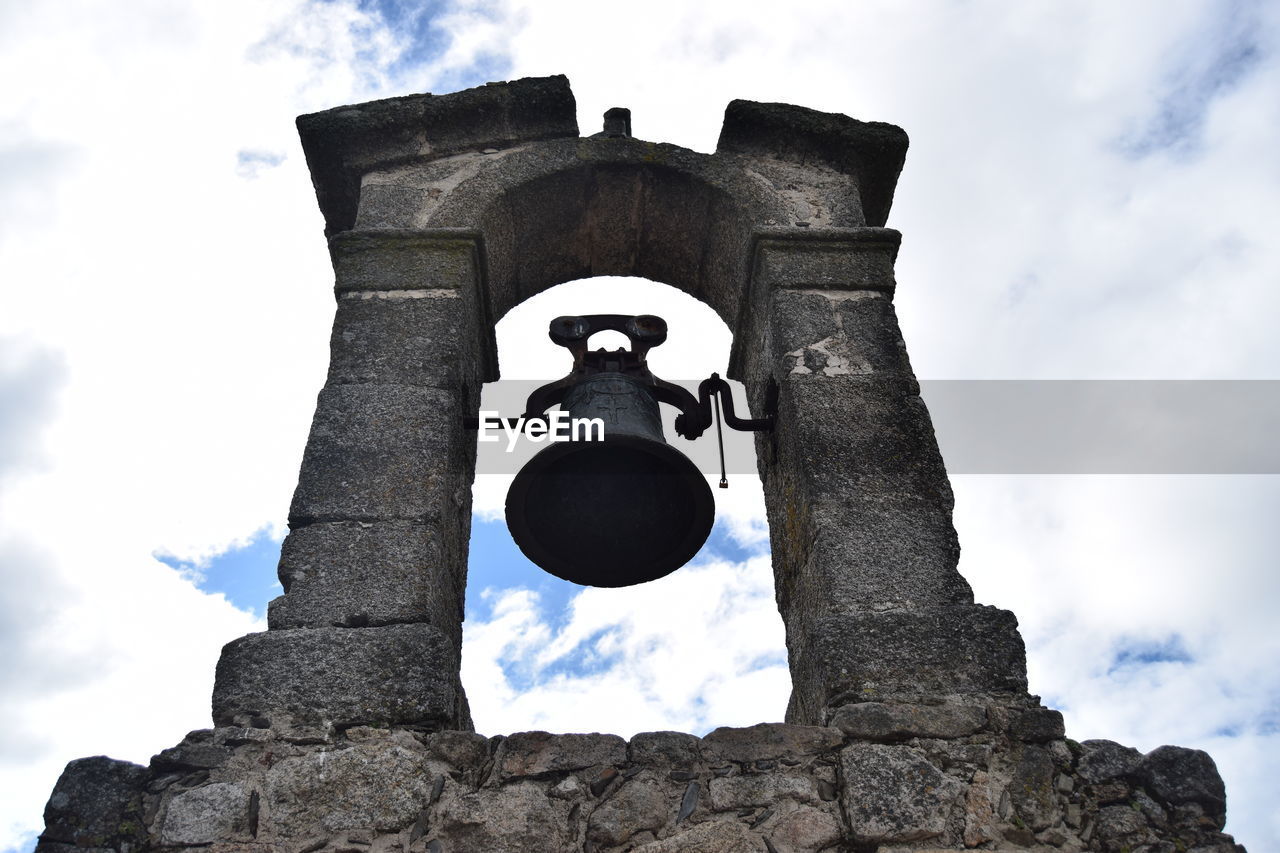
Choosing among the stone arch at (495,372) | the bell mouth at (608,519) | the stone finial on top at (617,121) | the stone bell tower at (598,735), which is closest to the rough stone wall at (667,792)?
the stone bell tower at (598,735)

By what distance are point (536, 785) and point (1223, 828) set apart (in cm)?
159

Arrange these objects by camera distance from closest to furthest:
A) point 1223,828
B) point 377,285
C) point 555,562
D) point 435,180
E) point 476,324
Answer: point 1223,828
point 555,562
point 377,285
point 476,324
point 435,180

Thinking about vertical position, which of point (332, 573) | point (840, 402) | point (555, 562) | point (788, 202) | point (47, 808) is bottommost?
point (47, 808)

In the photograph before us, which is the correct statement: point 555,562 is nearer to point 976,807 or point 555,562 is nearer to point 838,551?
point 838,551

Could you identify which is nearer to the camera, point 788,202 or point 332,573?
point 332,573

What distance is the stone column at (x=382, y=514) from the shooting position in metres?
2.57

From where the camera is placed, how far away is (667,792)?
2422 mm

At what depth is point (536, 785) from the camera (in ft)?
8.01

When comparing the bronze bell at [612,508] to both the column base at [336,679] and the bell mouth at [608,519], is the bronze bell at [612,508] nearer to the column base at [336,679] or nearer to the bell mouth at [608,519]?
the bell mouth at [608,519]

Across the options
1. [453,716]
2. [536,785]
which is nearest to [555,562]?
[453,716]

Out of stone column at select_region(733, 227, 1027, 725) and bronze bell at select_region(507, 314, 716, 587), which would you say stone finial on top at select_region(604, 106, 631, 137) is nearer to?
stone column at select_region(733, 227, 1027, 725)

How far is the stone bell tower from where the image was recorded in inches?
92.7

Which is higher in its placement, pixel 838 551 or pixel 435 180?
pixel 435 180

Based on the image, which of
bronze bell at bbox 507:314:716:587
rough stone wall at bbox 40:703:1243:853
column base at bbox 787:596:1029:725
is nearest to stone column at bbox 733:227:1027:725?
column base at bbox 787:596:1029:725
